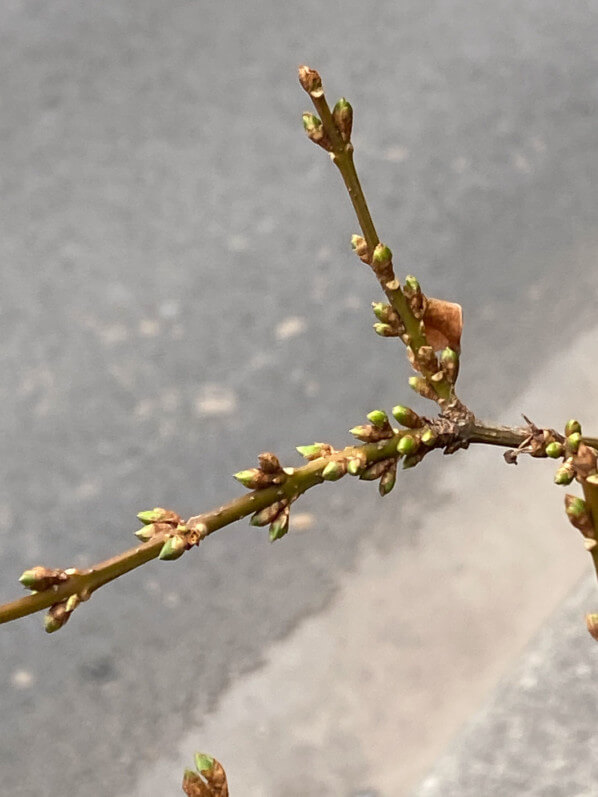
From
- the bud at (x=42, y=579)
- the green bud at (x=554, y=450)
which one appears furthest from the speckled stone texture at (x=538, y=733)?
the bud at (x=42, y=579)

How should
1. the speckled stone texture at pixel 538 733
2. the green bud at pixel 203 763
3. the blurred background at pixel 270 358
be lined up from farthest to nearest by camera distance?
1. the blurred background at pixel 270 358
2. the speckled stone texture at pixel 538 733
3. the green bud at pixel 203 763

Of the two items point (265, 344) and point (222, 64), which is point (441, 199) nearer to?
point (265, 344)

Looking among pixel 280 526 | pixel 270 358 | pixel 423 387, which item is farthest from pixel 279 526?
pixel 270 358

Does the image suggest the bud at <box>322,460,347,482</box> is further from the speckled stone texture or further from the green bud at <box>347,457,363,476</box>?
the speckled stone texture

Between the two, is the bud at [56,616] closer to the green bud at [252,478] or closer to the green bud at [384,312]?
the green bud at [252,478]

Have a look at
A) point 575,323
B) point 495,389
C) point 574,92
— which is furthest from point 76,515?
point 574,92

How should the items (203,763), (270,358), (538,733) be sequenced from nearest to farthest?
(203,763) < (538,733) < (270,358)

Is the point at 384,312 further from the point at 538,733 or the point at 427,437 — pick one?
the point at 538,733

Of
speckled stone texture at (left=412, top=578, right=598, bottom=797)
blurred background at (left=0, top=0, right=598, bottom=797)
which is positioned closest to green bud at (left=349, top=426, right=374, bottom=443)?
speckled stone texture at (left=412, top=578, right=598, bottom=797)
